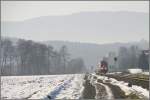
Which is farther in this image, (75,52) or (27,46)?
(75,52)

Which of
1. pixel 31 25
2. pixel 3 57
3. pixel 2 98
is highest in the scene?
pixel 31 25

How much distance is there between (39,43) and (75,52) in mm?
11604

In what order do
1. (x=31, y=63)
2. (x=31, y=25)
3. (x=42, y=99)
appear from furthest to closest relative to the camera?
(x=31, y=63), (x=31, y=25), (x=42, y=99)

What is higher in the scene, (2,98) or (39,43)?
(39,43)

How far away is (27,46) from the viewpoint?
37312 mm

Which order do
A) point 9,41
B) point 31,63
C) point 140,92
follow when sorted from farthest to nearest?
point 31,63
point 9,41
point 140,92

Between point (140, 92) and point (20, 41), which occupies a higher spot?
point (20, 41)

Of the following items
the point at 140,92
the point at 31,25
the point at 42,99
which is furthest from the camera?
the point at 31,25

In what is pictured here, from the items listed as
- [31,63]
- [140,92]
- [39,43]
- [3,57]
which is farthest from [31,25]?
[140,92]

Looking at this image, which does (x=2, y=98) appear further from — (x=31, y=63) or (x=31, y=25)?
(x=31, y=63)

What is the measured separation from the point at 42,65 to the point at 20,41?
776cm

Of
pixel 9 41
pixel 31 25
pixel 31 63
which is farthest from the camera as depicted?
pixel 31 63

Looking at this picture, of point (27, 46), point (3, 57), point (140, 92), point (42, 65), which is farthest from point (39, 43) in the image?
point (140, 92)

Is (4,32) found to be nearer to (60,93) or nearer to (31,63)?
(60,93)
